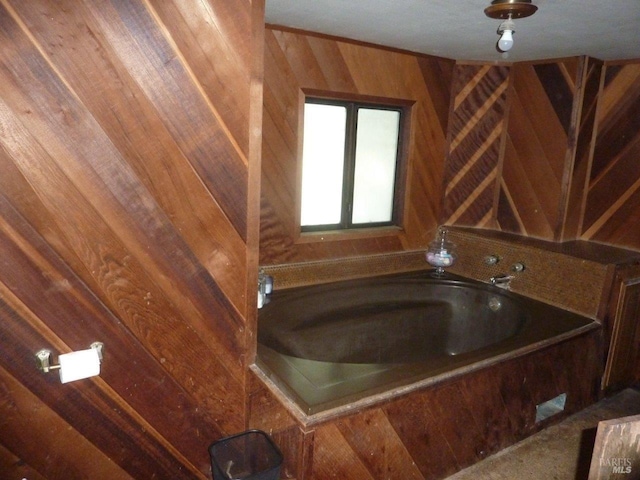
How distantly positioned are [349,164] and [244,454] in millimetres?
1709

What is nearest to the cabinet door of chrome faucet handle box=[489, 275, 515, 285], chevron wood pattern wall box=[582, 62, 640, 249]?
chevron wood pattern wall box=[582, 62, 640, 249]

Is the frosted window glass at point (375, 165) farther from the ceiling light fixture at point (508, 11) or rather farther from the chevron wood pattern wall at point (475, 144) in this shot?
the ceiling light fixture at point (508, 11)

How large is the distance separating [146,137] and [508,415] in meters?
1.94

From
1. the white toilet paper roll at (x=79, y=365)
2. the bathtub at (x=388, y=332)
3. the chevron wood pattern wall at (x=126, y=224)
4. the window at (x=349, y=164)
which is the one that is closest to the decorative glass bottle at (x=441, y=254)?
the bathtub at (x=388, y=332)

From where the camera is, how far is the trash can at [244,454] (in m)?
1.58

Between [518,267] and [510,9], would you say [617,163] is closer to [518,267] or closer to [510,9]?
[518,267]

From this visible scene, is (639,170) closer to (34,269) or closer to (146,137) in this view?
(146,137)

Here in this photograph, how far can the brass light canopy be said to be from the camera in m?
1.63

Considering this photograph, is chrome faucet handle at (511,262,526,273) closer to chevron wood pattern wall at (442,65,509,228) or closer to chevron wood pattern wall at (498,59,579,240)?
chevron wood pattern wall at (498,59,579,240)

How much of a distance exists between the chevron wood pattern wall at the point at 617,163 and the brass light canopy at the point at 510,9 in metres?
1.45

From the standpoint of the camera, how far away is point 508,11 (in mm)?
1683

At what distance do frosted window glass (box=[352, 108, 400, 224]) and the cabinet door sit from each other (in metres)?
1.41

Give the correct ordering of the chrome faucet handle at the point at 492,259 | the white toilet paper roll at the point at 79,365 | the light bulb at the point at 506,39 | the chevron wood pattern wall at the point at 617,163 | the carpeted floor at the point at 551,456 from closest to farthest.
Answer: the white toilet paper roll at the point at 79,365 → the light bulb at the point at 506,39 → the carpeted floor at the point at 551,456 → the chevron wood pattern wall at the point at 617,163 → the chrome faucet handle at the point at 492,259

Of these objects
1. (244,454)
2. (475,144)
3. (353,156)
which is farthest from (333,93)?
(244,454)
